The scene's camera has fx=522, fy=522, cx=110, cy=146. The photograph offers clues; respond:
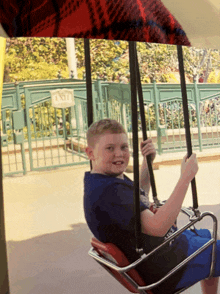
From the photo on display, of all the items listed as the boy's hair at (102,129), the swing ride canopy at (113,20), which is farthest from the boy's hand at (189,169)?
the swing ride canopy at (113,20)

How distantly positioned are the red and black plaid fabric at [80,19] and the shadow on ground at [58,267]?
203cm

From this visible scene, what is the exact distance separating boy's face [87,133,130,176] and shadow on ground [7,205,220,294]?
1.40m

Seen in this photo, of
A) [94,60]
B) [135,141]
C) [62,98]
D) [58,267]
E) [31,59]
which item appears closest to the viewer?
[135,141]

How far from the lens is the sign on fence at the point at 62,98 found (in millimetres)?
9164

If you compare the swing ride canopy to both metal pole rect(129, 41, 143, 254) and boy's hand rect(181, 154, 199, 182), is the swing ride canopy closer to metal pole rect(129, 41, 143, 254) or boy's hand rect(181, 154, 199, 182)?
metal pole rect(129, 41, 143, 254)

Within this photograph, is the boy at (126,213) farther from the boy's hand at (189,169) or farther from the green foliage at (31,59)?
the green foliage at (31,59)

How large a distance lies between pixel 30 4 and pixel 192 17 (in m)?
0.46

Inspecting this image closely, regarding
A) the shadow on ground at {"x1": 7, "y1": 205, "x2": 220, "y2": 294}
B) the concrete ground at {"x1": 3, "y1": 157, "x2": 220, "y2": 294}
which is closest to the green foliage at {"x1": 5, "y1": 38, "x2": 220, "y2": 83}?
the concrete ground at {"x1": 3, "y1": 157, "x2": 220, "y2": 294}

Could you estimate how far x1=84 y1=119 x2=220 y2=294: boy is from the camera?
69.7 inches

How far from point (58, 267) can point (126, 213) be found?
2.05 m

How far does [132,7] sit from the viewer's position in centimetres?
141

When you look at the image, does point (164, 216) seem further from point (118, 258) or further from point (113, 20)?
point (113, 20)

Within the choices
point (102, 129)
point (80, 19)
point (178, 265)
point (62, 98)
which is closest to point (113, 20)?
point (80, 19)

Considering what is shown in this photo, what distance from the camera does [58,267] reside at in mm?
3711
